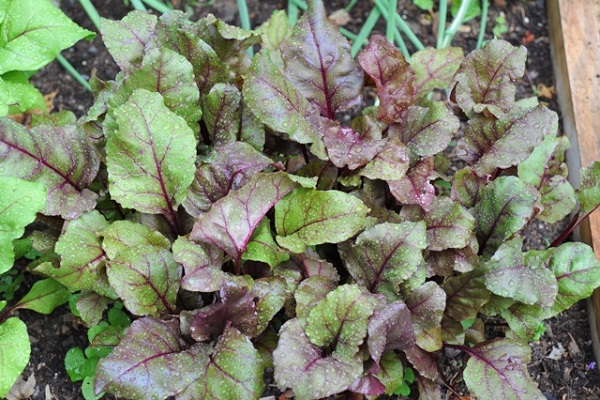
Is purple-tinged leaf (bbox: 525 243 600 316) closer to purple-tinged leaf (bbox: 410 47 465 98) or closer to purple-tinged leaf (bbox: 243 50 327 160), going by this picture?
purple-tinged leaf (bbox: 410 47 465 98)

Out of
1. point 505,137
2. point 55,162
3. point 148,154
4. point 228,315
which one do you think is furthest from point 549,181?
point 55,162

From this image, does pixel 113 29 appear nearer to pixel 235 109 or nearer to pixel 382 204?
pixel 235 109

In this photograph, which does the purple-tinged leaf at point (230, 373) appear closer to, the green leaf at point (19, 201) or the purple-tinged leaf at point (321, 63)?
the green leaf at point (19, 201)

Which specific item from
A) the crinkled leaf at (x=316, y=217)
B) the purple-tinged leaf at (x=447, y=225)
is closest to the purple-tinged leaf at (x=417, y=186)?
the purple-tinged leaf at (x=447, y=225)

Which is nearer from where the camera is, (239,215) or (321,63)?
(239,215)

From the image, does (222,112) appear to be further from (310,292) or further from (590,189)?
(590,189)

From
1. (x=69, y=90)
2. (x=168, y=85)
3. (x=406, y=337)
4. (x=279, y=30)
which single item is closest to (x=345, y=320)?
(x=406, y=337)

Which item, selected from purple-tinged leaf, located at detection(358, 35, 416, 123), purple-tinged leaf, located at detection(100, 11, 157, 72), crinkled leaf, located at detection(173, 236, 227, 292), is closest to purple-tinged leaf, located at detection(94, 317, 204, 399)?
crinkled leaf, located at detection(173, 236, 227, 292)
